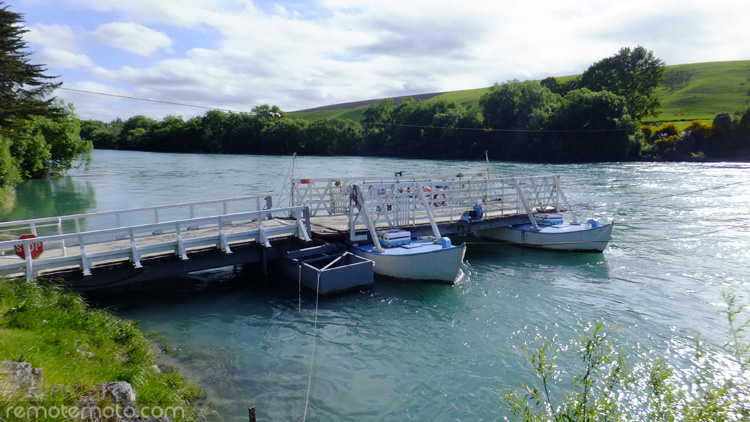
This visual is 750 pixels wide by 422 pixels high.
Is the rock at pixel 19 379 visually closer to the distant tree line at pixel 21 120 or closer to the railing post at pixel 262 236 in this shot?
the railing post at pixel 262 236

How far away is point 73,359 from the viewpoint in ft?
24.1

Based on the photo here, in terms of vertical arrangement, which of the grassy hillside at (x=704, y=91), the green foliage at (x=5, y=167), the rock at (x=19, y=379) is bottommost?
the rock at (x=19, y=379)

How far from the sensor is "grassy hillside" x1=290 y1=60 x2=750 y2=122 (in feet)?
278

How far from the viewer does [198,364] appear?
9797 millimetres

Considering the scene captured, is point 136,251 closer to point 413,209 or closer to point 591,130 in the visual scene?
point 413,209

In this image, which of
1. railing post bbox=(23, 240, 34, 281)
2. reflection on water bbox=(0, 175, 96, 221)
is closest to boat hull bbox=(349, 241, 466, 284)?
railing post bbox=(23, 240, 34, 281)

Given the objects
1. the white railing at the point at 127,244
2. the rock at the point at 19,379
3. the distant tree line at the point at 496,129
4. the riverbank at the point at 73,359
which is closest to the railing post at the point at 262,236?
the white railing at the point at 127,244

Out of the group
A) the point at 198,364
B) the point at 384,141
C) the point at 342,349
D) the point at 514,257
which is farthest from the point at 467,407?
the point at 384,141

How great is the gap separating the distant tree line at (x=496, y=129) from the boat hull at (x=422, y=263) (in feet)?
140

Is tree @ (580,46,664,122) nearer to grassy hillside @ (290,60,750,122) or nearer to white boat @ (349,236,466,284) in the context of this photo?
grassy hillside @ (290,60,750,122)

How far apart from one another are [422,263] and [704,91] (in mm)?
114214

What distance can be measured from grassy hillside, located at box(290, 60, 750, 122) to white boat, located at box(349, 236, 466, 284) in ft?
251

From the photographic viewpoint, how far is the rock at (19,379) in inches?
193

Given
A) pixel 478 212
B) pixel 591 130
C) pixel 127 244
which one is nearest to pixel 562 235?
pixel 478 212
